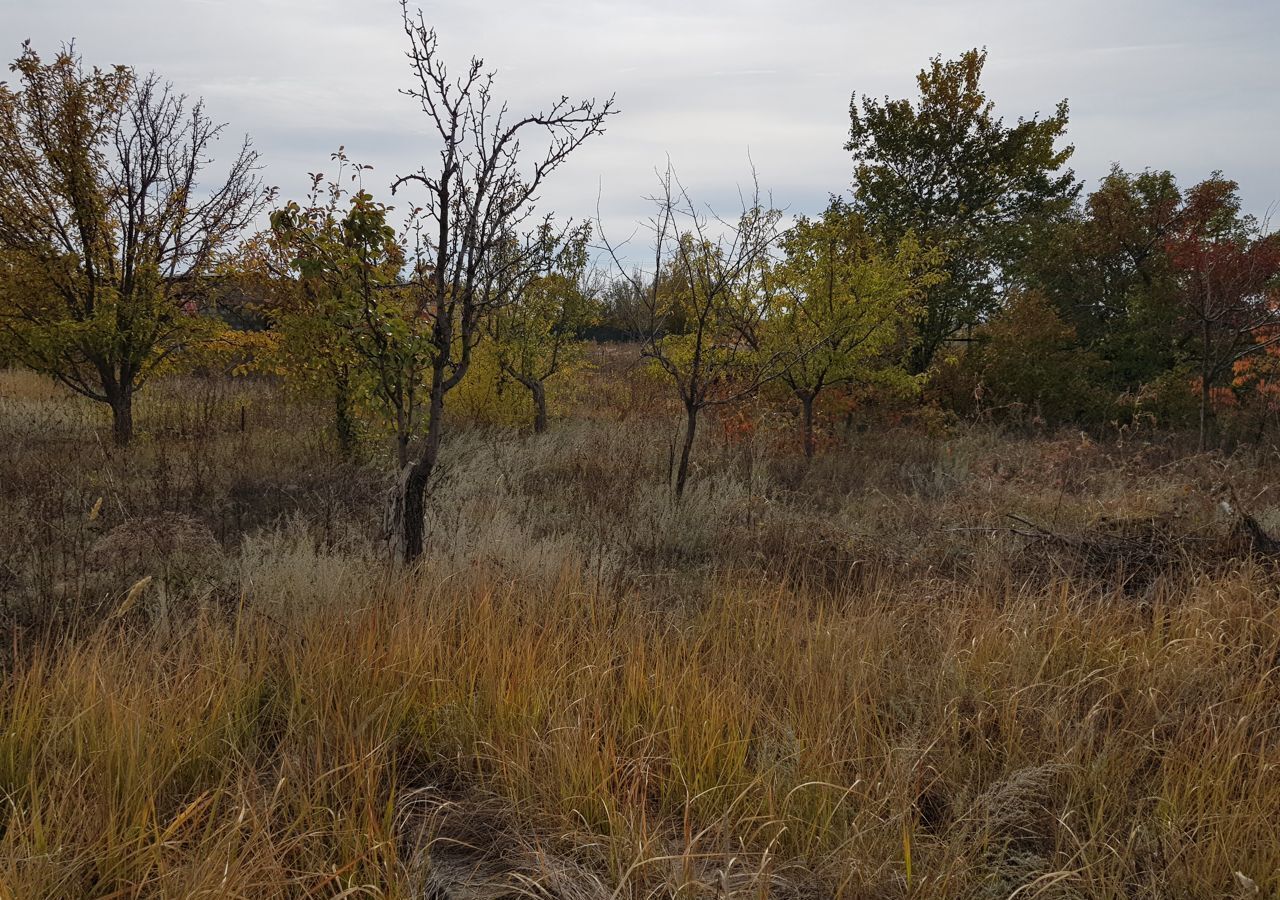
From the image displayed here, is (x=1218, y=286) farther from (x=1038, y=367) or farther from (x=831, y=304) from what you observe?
(x=831, y=304)

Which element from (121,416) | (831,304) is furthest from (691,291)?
(121,416)

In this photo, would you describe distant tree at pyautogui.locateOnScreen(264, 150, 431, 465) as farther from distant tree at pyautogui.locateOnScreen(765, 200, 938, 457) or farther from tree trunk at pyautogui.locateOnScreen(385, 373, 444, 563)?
distant tree at pyautogui.locateOnScreen(765, 200, 938, 457)

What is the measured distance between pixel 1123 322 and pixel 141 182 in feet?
53.5

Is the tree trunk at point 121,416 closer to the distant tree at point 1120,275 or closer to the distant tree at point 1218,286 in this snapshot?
the distant tree at point 1218,286

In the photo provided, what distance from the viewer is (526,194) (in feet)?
14.4

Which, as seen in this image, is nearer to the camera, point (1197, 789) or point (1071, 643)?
point (1197, 789)

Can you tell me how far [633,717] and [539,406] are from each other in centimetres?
1003

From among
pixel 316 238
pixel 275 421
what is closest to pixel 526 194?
pixel 316 238

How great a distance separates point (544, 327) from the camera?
12.1m

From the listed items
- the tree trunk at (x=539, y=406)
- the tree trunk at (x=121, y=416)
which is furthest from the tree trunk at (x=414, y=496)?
the tree trunk at (x=539, y=406)

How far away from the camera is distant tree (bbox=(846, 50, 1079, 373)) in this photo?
14.9m

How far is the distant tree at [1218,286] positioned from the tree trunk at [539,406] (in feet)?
31.5

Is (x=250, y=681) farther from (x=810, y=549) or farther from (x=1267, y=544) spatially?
(x=1267, y=544)

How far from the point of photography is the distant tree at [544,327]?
11.9 m
